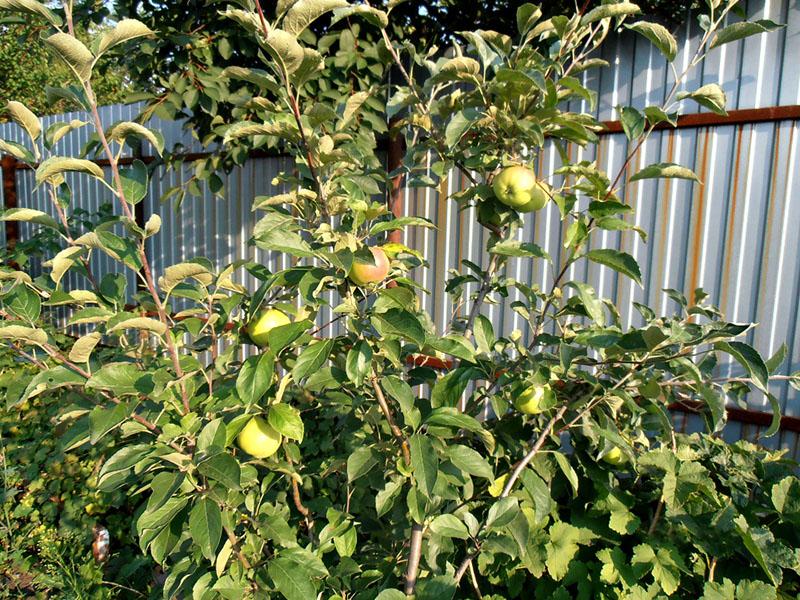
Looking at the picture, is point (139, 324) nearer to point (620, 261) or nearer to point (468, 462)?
point (468, 462)

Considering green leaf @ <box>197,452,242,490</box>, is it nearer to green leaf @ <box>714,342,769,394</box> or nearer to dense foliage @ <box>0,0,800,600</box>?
dense foliage @ <box>0,0,800,600</box>

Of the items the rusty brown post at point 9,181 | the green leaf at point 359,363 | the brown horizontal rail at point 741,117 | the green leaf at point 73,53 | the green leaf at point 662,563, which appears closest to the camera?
the green leaf at point 73,53

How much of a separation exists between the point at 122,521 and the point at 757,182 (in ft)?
11.0

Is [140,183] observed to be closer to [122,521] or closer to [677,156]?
[122,521]

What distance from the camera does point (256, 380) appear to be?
40.3 inches

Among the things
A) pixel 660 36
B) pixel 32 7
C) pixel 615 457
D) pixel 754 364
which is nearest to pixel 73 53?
pixel 32 7

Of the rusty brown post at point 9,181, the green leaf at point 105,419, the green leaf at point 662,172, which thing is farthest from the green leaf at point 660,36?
the rusty brown post at point 9,181

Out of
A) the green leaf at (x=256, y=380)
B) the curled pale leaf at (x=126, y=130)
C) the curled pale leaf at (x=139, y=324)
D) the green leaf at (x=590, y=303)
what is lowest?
the green leaf at (x=256, y=380)

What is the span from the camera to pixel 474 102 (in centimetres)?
137

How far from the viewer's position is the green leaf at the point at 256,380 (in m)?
1.01

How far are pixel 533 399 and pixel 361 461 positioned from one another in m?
0.42

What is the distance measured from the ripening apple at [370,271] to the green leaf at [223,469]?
0.41 m

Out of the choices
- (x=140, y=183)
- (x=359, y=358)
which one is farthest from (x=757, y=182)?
(x=140, y=183)

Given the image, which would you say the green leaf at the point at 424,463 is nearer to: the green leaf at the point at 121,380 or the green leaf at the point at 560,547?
the green leaf at the point at 121,380
